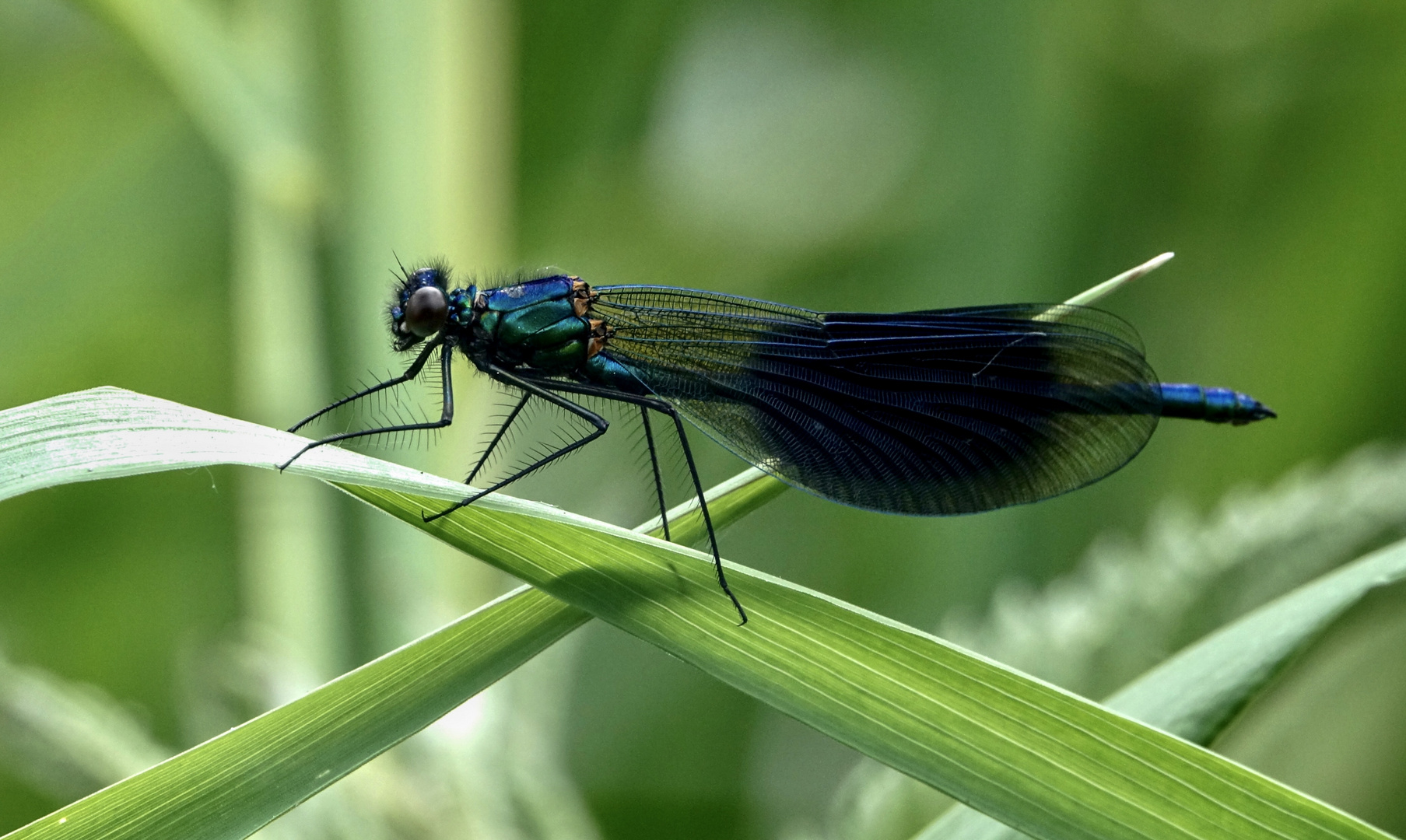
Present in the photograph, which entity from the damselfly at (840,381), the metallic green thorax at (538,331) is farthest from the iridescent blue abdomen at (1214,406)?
the metallic green thorax at (538,331)

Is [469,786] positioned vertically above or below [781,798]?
above

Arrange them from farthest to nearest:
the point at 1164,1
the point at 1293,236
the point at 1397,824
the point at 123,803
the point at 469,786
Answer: the point at 1164,1 < the point at 1293,236 < the point at 1397,824 < the point at 469,786 < the point at 123,803

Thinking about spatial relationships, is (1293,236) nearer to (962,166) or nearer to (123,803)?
(962,166)

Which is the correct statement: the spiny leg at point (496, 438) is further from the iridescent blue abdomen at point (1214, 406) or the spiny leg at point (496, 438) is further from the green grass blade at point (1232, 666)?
the iridescent blue abdomen at point (1214, 406)

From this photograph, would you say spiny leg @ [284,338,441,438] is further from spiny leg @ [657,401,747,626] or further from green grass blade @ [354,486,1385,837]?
green grass blade @ [354,486,1385,837]

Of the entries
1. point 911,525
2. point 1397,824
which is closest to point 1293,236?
point 911,525

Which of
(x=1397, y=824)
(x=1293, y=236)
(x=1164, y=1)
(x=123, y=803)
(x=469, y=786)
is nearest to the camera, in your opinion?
(x=123, y=803)

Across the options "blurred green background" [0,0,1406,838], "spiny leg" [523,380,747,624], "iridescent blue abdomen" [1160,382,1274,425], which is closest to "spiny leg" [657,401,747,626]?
"spiny leg" [523,380,747,624]
